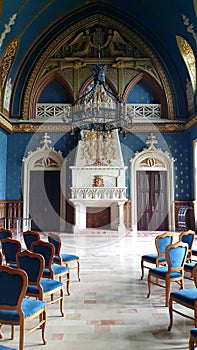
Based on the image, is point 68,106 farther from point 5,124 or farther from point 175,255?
point 175,255

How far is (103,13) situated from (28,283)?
42.6ft

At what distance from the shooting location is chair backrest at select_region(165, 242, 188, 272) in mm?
4323

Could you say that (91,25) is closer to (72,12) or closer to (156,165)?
(72,12)

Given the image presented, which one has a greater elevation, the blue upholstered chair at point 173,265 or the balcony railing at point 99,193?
the balcony railing at point 99,193

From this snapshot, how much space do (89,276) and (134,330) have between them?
2468 millimetres

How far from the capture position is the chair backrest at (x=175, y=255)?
4323mm

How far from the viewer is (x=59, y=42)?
1346 cm

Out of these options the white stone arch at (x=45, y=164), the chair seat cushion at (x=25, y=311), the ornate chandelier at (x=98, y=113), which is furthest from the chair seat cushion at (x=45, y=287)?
the white stone arch at (x=45, y=164)

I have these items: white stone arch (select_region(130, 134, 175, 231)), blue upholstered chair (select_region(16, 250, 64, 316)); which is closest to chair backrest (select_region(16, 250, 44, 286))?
blue upholstered chair (select_region(16, 250, 64, 316))

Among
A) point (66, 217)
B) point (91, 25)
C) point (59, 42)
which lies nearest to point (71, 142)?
point (66, 217)

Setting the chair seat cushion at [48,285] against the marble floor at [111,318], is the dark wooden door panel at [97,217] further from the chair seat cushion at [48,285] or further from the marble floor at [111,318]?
the chair seat cushion at [48,285]

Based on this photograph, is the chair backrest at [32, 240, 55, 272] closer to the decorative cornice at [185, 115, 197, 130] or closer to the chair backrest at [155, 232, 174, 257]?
the chair backrest at [155, 232, 174, 257]

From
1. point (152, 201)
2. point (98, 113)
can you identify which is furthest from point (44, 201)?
point (98, 113)

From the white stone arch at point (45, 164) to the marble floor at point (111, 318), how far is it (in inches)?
259
